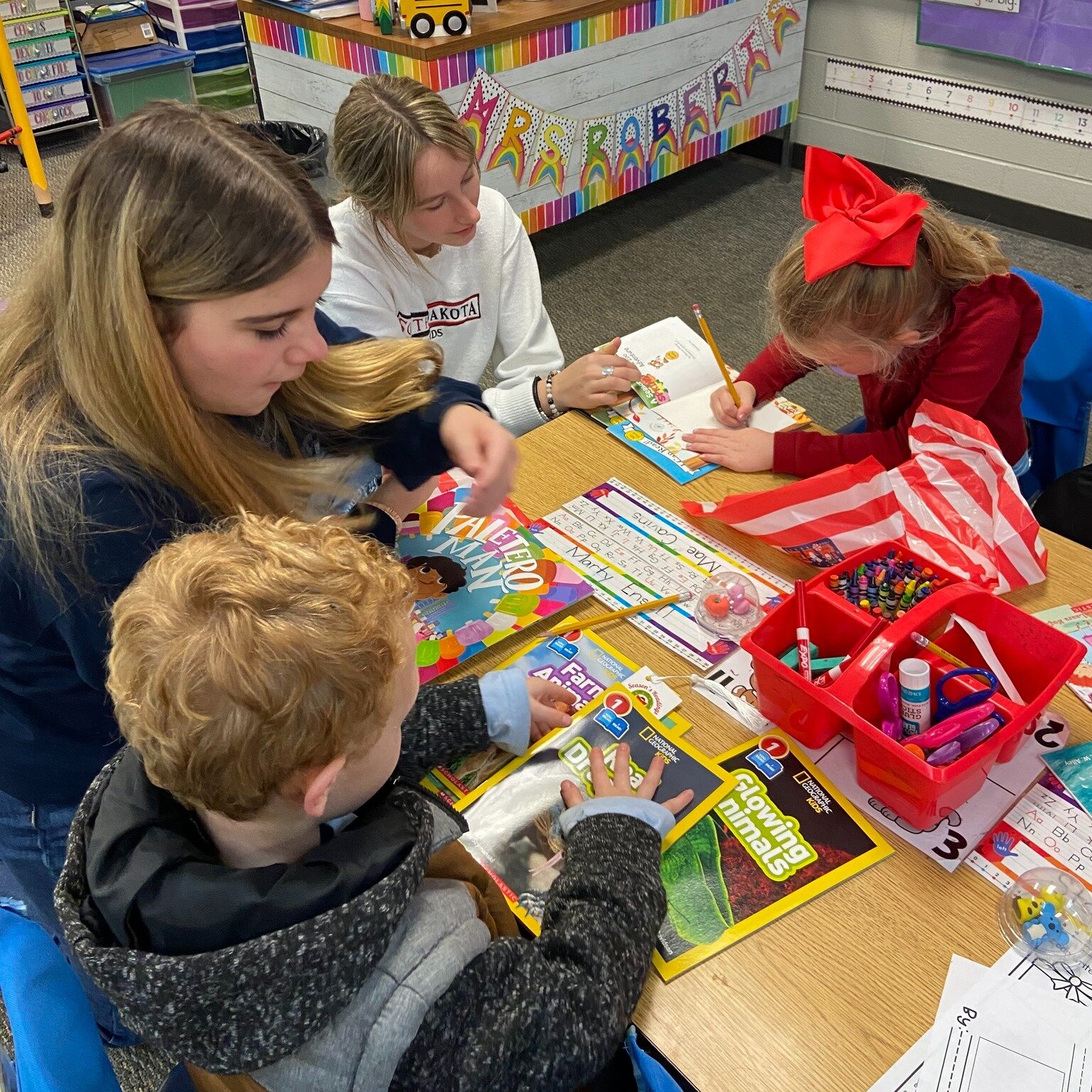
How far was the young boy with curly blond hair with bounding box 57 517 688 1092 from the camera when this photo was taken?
0.62 m

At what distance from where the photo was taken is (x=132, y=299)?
31.8 inches

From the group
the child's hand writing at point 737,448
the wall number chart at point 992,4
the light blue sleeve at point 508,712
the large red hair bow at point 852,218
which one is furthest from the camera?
the wall number chart at point 992,4

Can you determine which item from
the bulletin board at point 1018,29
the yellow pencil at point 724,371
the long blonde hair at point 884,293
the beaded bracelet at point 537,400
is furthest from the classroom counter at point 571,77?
the long blonde hair at point 884,293

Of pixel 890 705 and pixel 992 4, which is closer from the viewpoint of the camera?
pixel 890 705

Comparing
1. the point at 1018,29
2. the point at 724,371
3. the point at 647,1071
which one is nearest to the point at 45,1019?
the point at 647,1071

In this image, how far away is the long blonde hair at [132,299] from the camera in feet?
2.64

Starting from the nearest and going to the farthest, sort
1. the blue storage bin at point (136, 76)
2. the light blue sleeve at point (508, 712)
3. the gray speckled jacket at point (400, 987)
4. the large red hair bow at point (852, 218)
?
the gray speckled jacket at point (400, 987)
the light blue sleeve at point (508, 712)
the large red hair bow at point (852, 218)
the blue storage bin at point (136, 76)

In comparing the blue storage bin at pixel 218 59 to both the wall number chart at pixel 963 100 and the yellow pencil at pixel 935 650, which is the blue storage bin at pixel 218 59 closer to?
the wall number chart at pixel 963 100

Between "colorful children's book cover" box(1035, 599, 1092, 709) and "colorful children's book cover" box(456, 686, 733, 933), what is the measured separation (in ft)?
1.23

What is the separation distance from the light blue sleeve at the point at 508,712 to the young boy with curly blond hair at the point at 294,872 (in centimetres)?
19

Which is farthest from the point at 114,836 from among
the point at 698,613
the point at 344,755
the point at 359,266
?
the point at 359,266

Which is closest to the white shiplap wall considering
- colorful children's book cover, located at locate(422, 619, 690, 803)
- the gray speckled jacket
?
colorful children's book cover, located at locate(422, 619, 690, 803)

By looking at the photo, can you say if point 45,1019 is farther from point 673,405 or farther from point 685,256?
point 685,256

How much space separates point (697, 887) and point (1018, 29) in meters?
3.10
